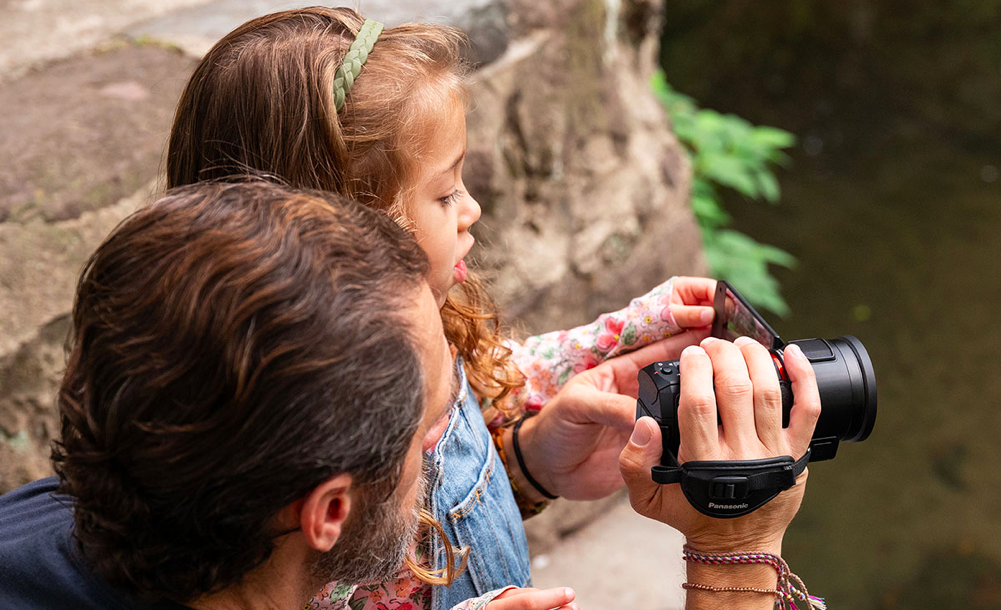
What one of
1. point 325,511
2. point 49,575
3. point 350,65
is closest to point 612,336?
point 350,65

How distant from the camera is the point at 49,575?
93 cm

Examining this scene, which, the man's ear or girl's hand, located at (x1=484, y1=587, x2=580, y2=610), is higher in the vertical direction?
the man's ear

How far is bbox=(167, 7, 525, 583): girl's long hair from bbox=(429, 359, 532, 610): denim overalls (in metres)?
0.05

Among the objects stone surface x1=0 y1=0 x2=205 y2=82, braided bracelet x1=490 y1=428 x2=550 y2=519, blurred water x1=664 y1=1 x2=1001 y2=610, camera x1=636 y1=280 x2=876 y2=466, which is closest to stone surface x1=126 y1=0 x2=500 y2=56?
stone surface x1=0 y1=0 x2=205 y2=82

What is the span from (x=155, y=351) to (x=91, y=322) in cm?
9

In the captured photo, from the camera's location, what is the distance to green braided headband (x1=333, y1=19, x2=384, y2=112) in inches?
46.6

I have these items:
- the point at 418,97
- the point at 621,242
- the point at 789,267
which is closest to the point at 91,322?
the point at 418,97

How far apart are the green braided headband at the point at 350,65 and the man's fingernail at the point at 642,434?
54cm

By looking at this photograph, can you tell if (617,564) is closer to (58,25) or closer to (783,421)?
(783,421)

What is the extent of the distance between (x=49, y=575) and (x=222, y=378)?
312 mm

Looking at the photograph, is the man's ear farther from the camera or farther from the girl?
the camera

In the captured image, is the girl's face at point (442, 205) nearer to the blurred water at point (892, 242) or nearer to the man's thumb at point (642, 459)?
the man's thumb at point (642, 459)

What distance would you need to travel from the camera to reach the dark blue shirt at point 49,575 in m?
0.92

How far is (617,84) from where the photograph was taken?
9.00ft
